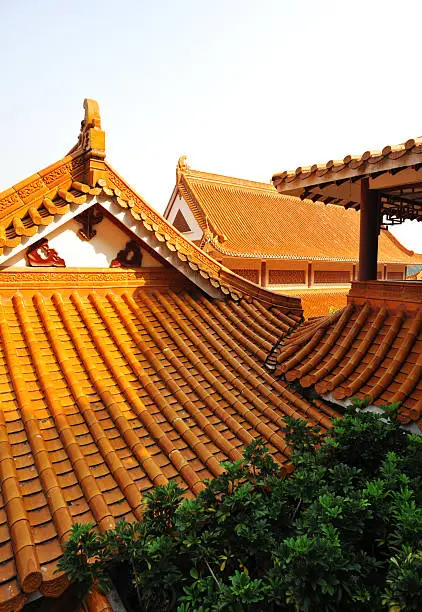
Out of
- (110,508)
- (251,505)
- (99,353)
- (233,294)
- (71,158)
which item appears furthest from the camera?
(233,294)

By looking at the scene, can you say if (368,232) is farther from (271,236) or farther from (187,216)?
(187,216)

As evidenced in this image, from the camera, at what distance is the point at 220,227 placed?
57.7ft

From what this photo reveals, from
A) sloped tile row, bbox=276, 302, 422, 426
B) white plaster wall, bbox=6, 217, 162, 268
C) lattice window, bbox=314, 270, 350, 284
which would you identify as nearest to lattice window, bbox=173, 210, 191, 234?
lattice window, bbox=314, 270, 350, 284

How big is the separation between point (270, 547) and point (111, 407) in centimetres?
162

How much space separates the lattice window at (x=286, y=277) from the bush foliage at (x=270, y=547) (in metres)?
15.3

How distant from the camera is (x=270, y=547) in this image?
2105 millimetres

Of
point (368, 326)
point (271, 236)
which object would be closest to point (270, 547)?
point (368, 326)

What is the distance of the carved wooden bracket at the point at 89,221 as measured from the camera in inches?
164

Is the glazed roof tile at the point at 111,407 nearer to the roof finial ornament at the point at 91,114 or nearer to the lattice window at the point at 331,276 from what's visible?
the roof finial ornament at the point at 91,114

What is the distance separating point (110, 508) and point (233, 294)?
314 centimetres

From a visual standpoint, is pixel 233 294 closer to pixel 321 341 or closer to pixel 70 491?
pixel 321 341

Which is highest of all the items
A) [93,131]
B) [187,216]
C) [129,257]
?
[187,216]

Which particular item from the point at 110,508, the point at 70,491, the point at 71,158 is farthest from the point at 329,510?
the point at 71,158

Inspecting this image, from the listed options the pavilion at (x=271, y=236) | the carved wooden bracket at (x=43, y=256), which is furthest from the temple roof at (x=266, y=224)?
the carved wooden bracket at (x=43, y=256)
